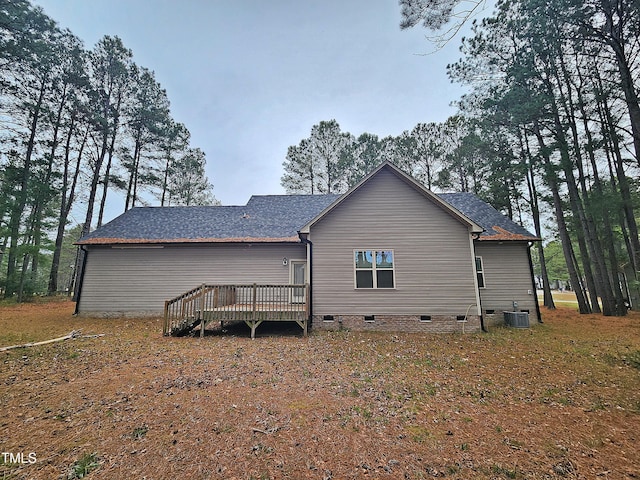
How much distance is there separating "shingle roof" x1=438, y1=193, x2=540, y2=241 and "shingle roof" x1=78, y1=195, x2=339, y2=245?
6894 mm

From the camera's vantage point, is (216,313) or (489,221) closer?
(216,313)

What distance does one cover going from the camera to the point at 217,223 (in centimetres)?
1316

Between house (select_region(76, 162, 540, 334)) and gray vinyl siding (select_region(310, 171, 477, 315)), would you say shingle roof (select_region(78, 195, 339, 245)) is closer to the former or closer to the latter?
house (select_region(76, 162, 540, 334))

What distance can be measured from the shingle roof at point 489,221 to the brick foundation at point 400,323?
12.7 ft

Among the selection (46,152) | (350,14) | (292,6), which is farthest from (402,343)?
(46,152)

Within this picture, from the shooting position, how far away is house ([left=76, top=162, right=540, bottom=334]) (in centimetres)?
958

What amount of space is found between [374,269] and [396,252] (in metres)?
1.04

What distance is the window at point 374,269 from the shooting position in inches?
384

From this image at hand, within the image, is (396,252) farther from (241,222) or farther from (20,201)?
(20,201)

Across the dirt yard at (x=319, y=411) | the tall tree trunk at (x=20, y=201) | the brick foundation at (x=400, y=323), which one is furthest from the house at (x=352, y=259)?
the tall tree trunk at (x=20, y=201)

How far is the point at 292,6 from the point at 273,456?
14359mm

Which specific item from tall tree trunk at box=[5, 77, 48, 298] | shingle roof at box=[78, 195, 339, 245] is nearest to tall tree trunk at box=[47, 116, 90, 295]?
tall tree trunk at box=[5, 77, 48, 298]

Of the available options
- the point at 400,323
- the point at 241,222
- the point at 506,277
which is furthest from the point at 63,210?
the point at 506,277

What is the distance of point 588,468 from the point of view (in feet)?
9.11
